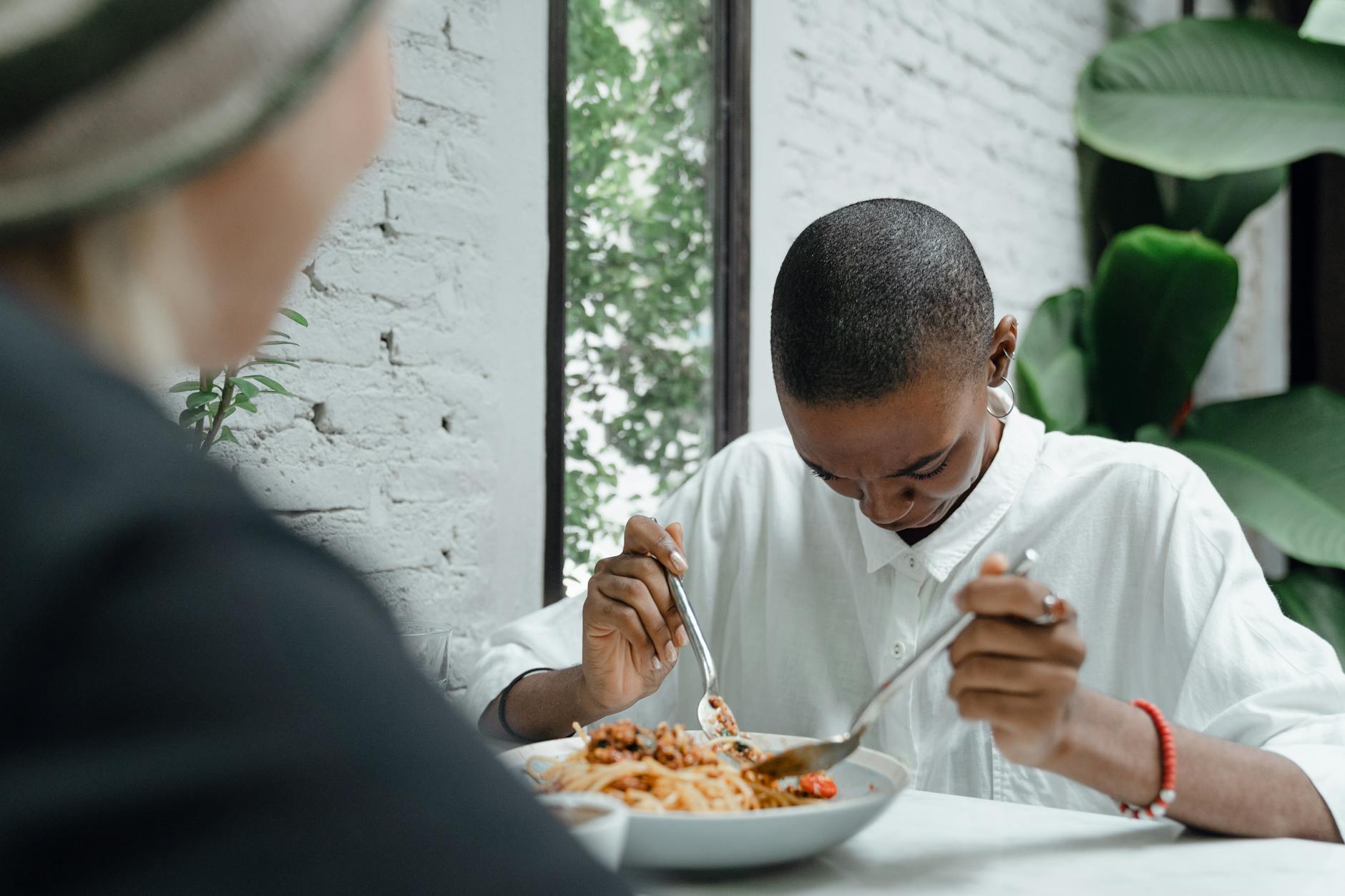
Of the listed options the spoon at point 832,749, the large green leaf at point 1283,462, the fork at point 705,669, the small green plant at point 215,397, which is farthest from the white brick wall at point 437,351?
the large green leaf at point 1283,462

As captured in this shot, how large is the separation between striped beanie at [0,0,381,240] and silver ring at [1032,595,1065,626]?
0.70 metres

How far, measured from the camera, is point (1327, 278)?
14.2 feet

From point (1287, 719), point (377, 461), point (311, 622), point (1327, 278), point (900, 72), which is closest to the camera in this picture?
point (311, 622)

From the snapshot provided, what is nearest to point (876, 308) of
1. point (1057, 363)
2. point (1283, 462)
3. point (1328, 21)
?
point (1057, 363)

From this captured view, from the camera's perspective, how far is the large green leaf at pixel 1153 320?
3.19 metres

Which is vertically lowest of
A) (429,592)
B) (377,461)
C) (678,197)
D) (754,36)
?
(429,592)

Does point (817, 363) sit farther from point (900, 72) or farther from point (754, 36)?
point (900, 72)

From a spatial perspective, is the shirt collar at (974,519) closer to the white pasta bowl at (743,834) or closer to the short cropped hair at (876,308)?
the short cropped hair at (876,308)

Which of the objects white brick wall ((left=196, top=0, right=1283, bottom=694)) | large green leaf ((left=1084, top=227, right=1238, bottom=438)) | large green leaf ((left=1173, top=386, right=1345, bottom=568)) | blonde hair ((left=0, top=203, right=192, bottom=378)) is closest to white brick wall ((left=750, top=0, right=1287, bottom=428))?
white brick wall ((left=196, top=0, right=1283, bottom=694))

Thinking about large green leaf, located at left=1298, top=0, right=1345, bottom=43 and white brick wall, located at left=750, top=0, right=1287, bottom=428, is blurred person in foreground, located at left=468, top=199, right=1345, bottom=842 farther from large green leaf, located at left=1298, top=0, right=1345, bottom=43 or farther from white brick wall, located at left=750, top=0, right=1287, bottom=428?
large green leaf, located at left=1298, top=0, right=1345, bottom=43

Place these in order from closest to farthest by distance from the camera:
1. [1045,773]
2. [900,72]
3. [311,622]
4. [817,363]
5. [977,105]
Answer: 1. [311,622]
2. [817,363]
3. [1045,773]
4. [900,72]
5. [977,105]

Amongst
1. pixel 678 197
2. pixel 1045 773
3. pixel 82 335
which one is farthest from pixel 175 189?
pixel 678 197

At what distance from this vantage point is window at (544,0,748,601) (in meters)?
2.15

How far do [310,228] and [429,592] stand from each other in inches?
60.2
